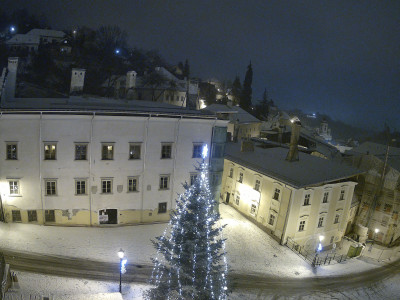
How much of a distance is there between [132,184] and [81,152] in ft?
16.1

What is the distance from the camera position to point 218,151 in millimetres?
26891

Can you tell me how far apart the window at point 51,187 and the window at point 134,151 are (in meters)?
6.21

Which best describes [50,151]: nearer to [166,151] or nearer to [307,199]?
[166,151]

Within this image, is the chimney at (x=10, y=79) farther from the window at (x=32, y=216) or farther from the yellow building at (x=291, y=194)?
the yellow building at (x=291, y=194)

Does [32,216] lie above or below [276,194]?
below

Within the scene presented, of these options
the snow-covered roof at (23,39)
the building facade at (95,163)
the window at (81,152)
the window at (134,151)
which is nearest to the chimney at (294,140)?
the building facade at (95,163)

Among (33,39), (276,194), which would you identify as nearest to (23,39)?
(33,39)

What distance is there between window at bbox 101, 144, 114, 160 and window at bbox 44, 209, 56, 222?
603cm

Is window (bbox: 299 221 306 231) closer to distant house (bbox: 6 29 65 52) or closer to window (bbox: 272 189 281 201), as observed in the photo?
window (bbox: 272 189 281 201)

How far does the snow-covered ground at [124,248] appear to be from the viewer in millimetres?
17734

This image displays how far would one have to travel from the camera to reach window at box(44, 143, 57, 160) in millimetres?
22031

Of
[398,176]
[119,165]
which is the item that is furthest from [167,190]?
[398,176]

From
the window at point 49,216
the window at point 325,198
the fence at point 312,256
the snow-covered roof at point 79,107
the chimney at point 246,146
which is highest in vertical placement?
the snow-covered roof at point 79,107

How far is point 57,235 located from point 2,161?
6.88 metres
